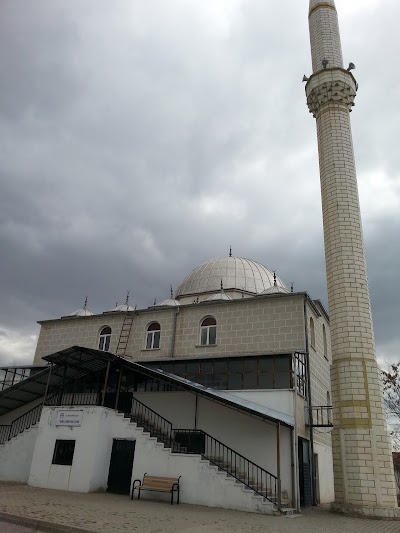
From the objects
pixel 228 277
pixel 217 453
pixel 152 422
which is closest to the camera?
pixel 217 453

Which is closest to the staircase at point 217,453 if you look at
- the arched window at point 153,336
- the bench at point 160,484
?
the bench at point 160,484

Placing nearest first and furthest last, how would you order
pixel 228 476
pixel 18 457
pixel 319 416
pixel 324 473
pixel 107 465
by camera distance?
1. pixel 228 476
2. pixel 107 465
3. pixel 18 457
4. pixel 319 416
5. pixel 324 473

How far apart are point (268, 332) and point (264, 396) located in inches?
130

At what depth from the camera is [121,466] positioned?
1581 cm

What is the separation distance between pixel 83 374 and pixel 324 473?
11.9 m

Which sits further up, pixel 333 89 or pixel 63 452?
pixel 333 89

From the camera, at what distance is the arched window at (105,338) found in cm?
2400

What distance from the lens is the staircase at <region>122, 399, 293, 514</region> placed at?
14023 millimetres

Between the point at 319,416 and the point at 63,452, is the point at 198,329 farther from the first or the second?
the point at 63,452

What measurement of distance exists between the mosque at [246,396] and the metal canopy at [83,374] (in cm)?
9

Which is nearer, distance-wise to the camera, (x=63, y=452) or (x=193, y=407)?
(x=63, y=452)

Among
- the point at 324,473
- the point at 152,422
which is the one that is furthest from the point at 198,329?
the point at 324,473

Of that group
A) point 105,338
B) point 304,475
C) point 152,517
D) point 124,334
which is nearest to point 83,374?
point 124,334

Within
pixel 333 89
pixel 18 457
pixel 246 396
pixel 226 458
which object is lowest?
pixel 18 457
